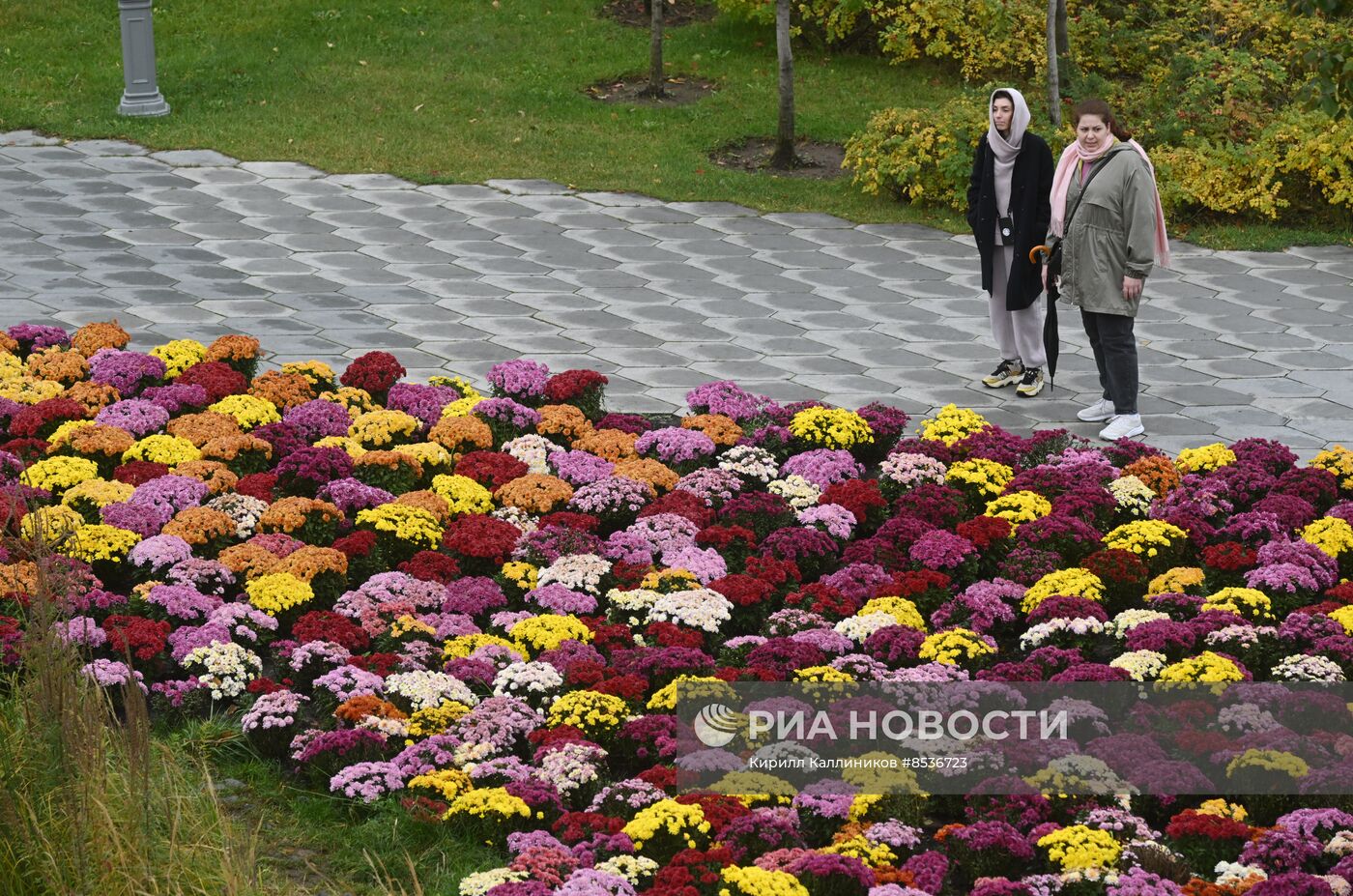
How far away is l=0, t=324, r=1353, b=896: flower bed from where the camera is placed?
457 cm

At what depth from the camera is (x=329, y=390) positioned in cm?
800

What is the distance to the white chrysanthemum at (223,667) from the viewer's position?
17.7 feet

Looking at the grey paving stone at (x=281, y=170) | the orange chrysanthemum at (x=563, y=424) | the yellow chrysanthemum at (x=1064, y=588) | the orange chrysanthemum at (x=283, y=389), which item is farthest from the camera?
the grey paving stone at (x=281, y=170)

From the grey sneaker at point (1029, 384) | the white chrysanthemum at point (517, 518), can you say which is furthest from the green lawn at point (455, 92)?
the white chrysanthemum at point (517, 518)

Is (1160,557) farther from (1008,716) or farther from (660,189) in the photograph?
(660,189)

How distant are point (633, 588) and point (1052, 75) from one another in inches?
279

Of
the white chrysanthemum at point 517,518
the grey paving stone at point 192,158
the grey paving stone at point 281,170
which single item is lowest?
the white chrysanthemum at point 517,518

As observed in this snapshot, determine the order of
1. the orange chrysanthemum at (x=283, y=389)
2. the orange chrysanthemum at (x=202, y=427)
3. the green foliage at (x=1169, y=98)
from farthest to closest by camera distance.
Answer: the green foliage at (x=1169, y=98) → the orange chrysanthemum at (x=283, y=389) → the orange chrysanthemum at (x=202, y=427)

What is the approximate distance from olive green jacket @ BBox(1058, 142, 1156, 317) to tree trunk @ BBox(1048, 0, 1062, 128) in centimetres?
411

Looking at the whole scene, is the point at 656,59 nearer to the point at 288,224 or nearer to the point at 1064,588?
the point at 288,224

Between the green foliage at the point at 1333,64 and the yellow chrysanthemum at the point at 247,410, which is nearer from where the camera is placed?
the green foliage at the point at 1333,64

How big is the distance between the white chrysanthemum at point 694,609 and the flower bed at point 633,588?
0.6 inches

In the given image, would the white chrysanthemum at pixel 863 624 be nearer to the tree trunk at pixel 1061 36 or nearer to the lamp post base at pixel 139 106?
the tree trunk at pixel 1061 36

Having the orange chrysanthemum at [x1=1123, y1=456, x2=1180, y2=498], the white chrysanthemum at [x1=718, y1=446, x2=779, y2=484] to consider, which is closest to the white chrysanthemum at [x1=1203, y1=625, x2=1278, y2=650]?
the orange chrysanthemum at [x1=1123, y1=456, x2=1180, y2=498]
